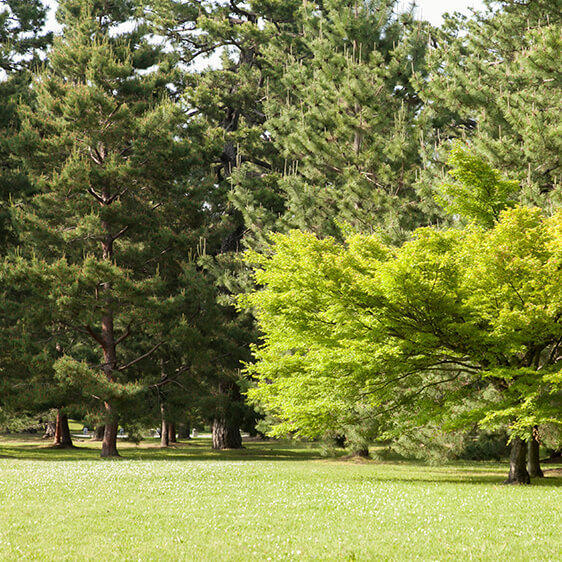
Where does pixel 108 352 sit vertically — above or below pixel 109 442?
above

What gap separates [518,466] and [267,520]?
10562 millimetres

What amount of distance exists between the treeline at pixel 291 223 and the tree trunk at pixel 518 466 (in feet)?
0.21

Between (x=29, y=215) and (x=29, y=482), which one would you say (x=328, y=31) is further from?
(x=29, y=482)

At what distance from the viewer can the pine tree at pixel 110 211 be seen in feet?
90.2

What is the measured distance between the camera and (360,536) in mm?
8641

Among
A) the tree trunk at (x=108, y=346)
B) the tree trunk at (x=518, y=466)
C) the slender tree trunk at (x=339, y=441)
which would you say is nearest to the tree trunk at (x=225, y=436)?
the slender tree trunk at (x=339, y=441)

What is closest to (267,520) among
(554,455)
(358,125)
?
(358,125)

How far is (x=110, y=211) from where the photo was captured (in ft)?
95.9

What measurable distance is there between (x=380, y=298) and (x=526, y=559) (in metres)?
9.61

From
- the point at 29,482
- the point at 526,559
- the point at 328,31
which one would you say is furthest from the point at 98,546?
the point at 328,31

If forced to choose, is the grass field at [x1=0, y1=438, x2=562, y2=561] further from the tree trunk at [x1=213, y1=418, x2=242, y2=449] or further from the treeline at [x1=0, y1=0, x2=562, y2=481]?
the tree trunk at [x1=213, y1=418, x2=242, y2=449]

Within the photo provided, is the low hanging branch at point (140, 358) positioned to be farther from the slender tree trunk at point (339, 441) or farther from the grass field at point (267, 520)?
the grass field at point (267, 520)

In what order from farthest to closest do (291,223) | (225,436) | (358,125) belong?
(225,436), (291,223), (358,125)

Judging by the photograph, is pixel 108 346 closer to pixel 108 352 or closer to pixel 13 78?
pixel 108 352
